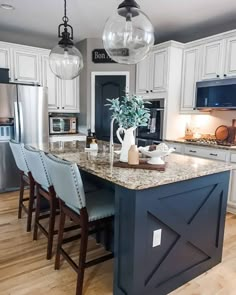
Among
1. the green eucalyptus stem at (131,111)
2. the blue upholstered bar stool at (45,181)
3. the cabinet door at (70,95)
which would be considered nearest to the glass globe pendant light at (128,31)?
the green eucalyptus stem at (131,111)

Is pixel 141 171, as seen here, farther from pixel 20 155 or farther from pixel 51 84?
pixel 51 84

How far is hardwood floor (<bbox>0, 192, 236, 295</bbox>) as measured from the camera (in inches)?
75.9

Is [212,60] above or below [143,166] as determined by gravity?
above

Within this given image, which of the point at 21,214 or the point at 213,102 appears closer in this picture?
the point at 21,214

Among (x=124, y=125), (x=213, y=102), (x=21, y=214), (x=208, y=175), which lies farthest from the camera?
(x=213, y=102)

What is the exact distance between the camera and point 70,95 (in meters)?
5.08

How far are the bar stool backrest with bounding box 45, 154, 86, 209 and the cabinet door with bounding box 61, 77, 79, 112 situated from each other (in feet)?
10.8

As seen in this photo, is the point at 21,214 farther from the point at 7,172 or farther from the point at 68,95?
the point at 68,95

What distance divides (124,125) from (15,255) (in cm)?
161

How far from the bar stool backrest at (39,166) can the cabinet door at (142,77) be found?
2.79 m

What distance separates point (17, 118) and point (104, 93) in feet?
5.80

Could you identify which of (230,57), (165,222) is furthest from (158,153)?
(230,57)

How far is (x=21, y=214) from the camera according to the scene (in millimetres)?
3234

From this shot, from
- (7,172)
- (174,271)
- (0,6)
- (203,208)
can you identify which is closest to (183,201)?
(203,208)
